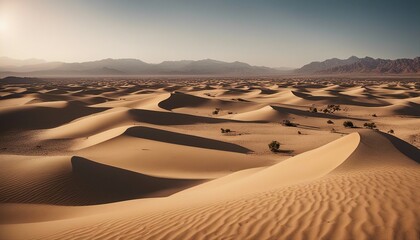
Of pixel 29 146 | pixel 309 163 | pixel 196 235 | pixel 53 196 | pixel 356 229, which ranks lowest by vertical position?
pixel 29 146

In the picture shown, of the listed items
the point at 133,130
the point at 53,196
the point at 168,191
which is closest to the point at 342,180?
the point at 168,191

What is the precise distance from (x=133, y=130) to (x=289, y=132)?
1118 centimetres

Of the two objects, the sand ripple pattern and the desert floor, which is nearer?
the sand ripple pattern

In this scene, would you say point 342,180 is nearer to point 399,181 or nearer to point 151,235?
point 399,181

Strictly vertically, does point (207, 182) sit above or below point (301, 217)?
below

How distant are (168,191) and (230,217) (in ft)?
20.3

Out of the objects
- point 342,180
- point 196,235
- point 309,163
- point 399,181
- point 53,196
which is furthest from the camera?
point 309,163

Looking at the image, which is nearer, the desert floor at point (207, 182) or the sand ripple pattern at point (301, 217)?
the sand ripple pattern at point (301, 217)

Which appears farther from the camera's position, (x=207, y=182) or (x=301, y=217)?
(x=207, y=182)

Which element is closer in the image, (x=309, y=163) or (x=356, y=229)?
(x=356, y=229)

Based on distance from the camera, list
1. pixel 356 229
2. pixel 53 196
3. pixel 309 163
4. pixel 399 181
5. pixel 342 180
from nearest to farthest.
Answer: pixel 356 229 → pixel 399 181 → pixel 342 180 → pixel 53 196 → pixel 309 163

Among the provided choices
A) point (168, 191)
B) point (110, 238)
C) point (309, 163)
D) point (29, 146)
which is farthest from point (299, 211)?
point (29, 146)

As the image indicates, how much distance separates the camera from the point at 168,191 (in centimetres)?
1112

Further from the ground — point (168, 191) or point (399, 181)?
point (399, 181)
